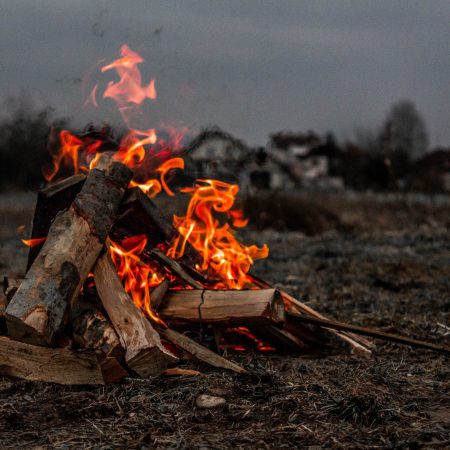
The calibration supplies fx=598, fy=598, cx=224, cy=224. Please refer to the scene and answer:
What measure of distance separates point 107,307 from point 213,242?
1225mm

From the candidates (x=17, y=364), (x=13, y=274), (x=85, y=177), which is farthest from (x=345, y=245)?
(x=17, y=364)

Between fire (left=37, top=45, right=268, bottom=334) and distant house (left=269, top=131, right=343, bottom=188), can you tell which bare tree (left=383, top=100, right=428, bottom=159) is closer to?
distant house (left=269, top=131, right=343, bottom=188)

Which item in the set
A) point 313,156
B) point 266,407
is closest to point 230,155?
point 266,407

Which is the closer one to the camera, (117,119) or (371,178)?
(117,119)

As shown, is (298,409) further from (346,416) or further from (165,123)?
(165,123)

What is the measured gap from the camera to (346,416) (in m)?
3.11

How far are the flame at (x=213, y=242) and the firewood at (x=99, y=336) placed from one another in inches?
34.1

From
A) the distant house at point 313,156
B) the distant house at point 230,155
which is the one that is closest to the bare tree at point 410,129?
the distant house at point 313,156

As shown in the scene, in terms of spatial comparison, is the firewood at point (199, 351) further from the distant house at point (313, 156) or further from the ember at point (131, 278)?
the distant house at point (313, 156)

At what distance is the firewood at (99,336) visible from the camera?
3.49 m

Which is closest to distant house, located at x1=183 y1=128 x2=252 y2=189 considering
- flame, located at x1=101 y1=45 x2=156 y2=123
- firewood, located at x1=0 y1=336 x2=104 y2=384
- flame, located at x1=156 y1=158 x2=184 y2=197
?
flame, located at x1=101 y1=45 x2=156 y2=123

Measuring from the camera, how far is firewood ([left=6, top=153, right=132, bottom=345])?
358cm

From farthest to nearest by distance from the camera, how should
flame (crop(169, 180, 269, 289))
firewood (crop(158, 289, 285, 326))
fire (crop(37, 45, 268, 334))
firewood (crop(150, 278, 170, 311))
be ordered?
flame (crop(169, 180, 269, 289)) → fire (crop(37, 45, 268, 334)) → firewood (crop(150, 278, 170, 311)) → firewood (crop(158, 289, 285, 326))

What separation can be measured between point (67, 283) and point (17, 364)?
1.83ft
